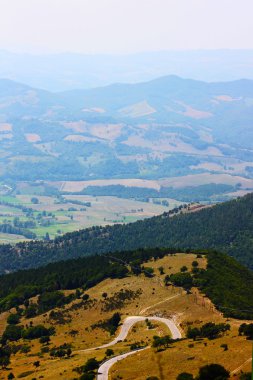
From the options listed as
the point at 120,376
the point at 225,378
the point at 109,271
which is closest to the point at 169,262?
the point at 109,271

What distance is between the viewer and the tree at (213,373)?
6906cm

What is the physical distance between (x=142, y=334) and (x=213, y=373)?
1607 inches

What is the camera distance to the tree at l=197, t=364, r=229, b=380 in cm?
6906

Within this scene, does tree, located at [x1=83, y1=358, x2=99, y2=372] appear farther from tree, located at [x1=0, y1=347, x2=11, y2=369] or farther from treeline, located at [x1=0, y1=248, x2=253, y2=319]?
treeline, located at [x1=0, y1=248, x2=253, y2=319]

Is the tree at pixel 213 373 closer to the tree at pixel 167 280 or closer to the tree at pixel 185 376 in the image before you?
the tree at pixel 185 376

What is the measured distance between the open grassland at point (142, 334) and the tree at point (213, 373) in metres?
3.07

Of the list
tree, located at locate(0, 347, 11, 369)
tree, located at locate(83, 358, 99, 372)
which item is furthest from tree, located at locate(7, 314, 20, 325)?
tree, located at locate(83, 358, 99, 372)

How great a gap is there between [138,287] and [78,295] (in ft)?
48.8

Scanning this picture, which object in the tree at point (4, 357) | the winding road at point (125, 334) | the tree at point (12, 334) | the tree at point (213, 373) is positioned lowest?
the tree at point (12, 334)

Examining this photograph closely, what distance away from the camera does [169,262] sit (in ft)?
525

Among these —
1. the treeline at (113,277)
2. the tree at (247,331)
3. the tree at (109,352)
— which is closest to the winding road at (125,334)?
the tree at (109,352)

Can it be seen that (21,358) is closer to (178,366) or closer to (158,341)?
(158,341)

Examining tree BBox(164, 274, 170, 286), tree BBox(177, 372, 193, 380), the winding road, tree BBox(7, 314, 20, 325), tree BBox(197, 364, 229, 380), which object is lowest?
tree BBox(7, 314, 20, 325)

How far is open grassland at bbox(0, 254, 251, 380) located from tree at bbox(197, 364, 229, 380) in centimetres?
307
